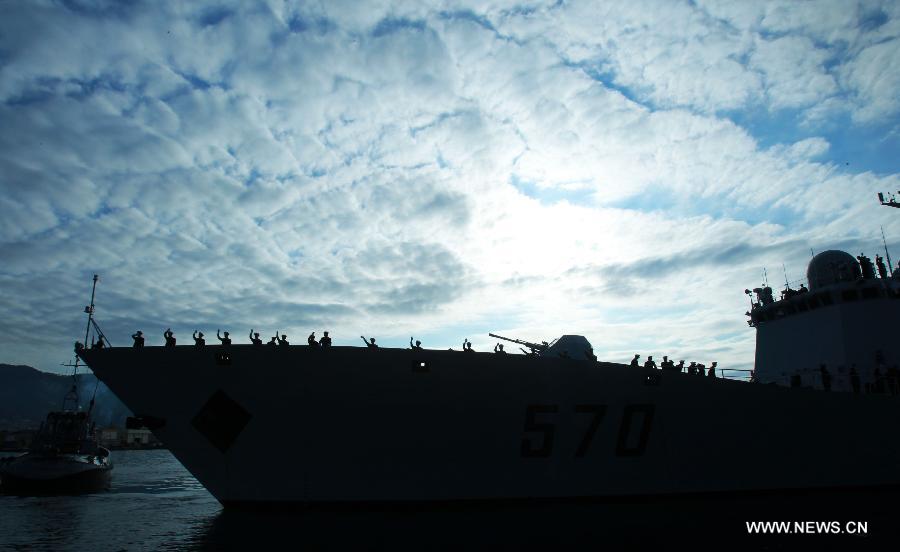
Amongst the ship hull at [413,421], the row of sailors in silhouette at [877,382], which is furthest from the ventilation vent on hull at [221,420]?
the row of sailors in silhouette at [877,382]

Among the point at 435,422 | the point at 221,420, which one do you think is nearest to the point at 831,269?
the point at 435,422

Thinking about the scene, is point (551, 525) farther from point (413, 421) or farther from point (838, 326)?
point (838, 326)

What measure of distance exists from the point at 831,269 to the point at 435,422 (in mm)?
17792

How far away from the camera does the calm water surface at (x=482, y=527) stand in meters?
10.6

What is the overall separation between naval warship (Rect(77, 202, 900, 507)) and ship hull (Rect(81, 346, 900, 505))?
3cm

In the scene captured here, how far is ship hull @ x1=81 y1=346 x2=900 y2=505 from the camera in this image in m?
12.8

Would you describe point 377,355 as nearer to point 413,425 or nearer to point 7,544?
point 413,425

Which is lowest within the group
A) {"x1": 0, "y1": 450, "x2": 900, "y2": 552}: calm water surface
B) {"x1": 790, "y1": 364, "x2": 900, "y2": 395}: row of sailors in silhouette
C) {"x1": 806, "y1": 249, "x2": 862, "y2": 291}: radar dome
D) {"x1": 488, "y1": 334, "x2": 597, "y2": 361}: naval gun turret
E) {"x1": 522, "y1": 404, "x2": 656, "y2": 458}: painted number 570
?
{"x1": 0, "y1": 450, "x2": 900, "y2": 552}: calm water surface

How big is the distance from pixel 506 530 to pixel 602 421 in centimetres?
390

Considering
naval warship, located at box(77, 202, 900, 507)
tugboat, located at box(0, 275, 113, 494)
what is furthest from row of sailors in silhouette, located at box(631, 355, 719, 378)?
tugboat, located at box(0, 275, 113, 494)

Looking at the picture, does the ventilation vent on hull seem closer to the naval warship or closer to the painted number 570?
the naval warship

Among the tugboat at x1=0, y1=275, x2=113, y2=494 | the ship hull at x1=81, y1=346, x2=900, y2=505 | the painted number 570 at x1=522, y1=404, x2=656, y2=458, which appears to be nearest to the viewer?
the ship hull at x1=81, y1=346, x2=900, y2=505

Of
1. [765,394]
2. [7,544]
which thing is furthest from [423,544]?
[765,394]

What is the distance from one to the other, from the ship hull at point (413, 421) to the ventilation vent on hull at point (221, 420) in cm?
3
